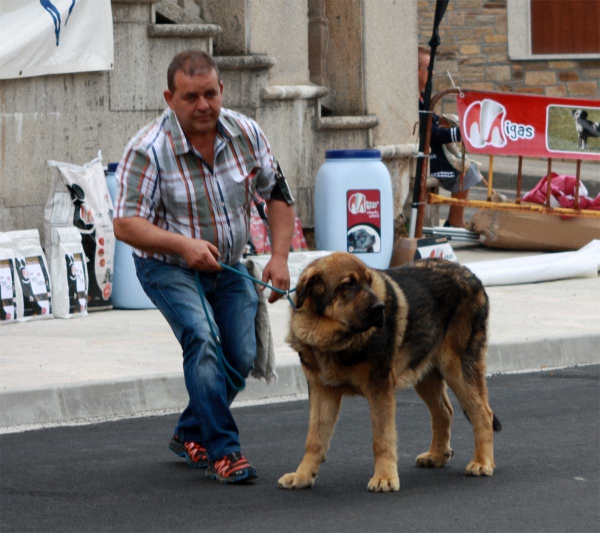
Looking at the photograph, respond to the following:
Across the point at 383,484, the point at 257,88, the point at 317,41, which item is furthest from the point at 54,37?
the point at 383,484

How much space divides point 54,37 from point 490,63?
49.1 ft

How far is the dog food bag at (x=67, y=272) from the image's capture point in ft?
33.3

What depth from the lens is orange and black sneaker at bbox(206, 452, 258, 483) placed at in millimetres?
5883

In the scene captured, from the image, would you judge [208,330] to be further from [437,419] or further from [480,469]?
A: [480,469]

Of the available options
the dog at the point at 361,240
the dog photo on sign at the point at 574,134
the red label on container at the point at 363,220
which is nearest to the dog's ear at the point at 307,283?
the red label on container at the point at 363,220

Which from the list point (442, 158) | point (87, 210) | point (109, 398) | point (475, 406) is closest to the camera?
point (475, 406)

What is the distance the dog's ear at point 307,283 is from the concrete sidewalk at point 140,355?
7.54ft

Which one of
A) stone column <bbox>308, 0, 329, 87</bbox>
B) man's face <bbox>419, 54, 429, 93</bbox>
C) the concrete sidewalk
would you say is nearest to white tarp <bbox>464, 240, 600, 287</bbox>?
the concrete sidewalk

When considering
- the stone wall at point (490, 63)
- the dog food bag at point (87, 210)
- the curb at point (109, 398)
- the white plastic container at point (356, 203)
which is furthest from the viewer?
the stone wall at point (490, 63)

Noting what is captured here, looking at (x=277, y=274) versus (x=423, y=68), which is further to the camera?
(x=423, y=68)

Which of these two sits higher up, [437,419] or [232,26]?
[232,26]

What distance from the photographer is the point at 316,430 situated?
5.80 metres

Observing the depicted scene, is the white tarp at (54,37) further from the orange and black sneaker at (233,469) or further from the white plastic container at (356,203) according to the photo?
the orange and black sneaker at (233,469)

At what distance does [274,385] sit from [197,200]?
8.69 ft
